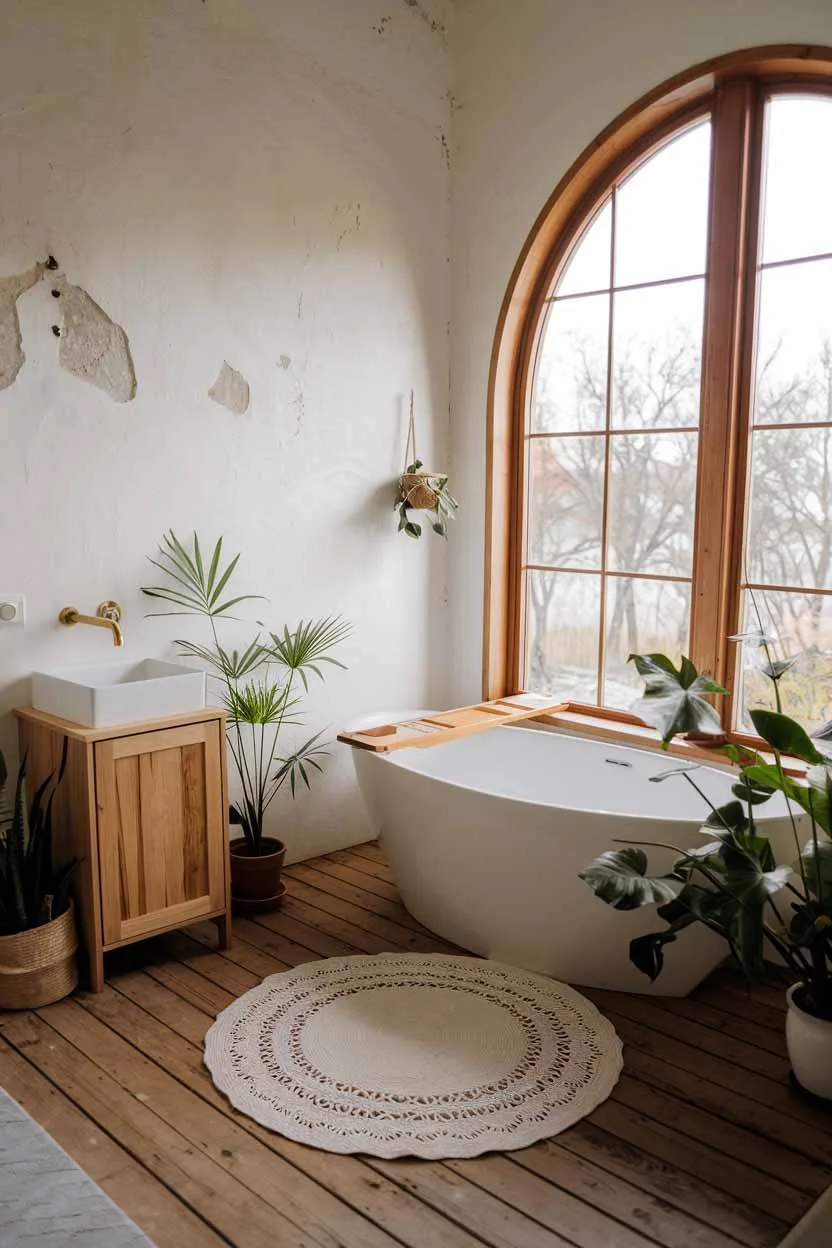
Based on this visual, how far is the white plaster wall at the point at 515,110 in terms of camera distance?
334 centimetres

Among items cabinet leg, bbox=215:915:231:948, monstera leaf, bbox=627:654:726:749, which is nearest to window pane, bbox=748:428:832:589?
monstera leaf, bbox=627:654:726:749

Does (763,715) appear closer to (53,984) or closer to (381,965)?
(381,965)

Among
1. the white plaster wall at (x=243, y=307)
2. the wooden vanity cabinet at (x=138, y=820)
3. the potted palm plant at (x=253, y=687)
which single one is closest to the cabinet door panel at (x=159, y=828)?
the wooden vanity cabinet at (x=138, y=820)

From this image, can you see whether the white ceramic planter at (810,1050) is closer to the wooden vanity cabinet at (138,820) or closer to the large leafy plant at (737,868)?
the large leafy plant at (737,868)

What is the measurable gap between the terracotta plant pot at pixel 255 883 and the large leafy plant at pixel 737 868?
1412 millimetres

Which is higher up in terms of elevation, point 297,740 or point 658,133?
point 658,133

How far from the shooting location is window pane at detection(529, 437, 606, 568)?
3.90 m

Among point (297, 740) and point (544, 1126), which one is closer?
point (544, 1126)

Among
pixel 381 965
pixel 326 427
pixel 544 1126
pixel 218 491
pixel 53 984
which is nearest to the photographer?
pixel 544 1126

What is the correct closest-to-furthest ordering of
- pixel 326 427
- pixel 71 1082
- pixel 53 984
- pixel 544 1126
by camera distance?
pixel 544 1126 → pixel 71 1082 → pixel 53 984 → pixel 326 427

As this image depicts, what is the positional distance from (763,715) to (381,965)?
4.53ft

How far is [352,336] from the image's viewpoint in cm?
391

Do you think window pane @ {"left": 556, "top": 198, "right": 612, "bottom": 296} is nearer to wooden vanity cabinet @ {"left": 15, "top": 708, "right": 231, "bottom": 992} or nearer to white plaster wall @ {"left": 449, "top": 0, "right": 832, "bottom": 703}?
white plaster wall @ {"left": 449, "top": 0, "right": 832, "bottom": 703}

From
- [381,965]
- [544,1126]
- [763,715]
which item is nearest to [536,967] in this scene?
[381,965]
